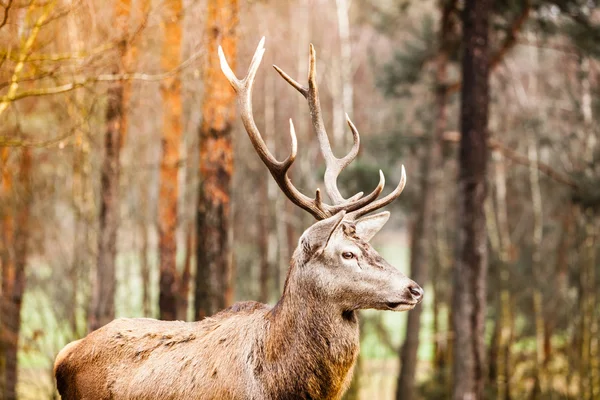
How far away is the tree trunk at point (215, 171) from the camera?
755 centimetres

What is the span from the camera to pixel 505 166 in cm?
2222

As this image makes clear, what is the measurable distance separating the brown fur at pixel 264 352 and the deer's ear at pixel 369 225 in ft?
0.53

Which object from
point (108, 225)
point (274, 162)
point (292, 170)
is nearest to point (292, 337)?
point (274, 162)

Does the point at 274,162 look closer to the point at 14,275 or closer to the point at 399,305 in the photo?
the point at 399,305

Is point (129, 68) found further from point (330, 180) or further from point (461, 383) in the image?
point (461, 383)

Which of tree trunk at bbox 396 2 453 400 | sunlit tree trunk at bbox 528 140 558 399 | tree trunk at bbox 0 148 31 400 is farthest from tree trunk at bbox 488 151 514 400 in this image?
tree trunk at bbox 0 148 31 400

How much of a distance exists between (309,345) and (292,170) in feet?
56.9

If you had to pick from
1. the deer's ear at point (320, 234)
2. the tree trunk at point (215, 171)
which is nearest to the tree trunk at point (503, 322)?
the tree trunk at point (215, 171)

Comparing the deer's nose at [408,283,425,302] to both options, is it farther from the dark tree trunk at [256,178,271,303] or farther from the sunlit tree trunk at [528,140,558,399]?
the dark tree trunk at [256,178,271,303]

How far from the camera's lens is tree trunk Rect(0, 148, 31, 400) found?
38.7ft

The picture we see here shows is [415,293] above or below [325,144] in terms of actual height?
below

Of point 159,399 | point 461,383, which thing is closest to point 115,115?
point 159,399

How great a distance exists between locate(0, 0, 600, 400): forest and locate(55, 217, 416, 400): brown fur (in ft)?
0.57

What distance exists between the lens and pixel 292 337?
403cm
